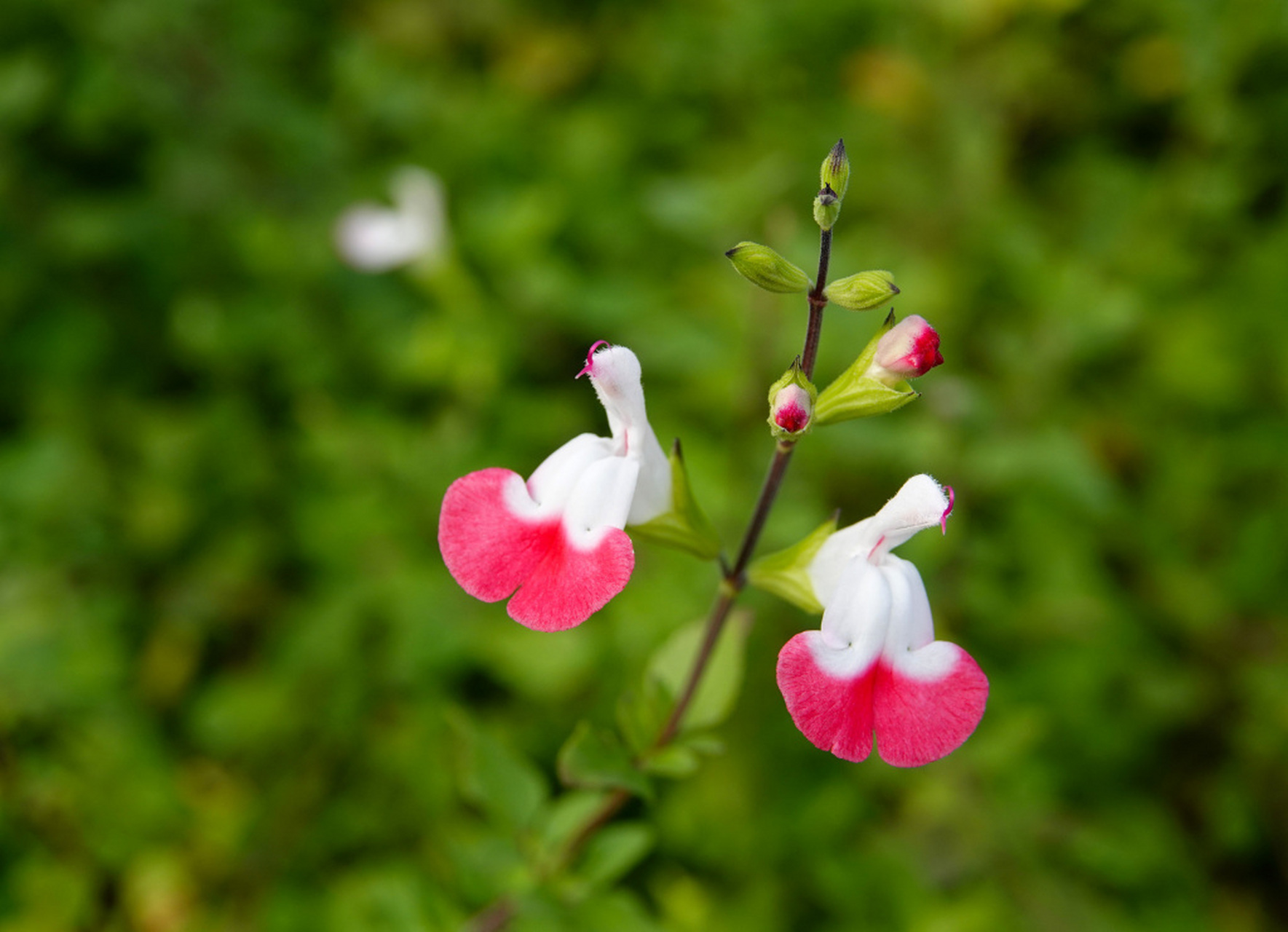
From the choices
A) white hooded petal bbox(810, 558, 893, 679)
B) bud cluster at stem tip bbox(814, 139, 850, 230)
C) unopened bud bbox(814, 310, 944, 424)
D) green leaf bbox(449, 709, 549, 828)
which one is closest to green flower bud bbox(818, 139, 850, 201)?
bud cluster at stem tip bbox(814, 139, 850, 230)

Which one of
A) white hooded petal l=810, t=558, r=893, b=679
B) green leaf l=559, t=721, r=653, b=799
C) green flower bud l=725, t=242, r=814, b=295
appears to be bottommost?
green leaf l=559, t=721, r=653, b=799

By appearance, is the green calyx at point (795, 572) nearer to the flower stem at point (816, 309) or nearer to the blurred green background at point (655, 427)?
the flower stem at point (816, 309)

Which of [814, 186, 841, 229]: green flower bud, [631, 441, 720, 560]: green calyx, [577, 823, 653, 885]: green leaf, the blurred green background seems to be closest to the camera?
[814, 186, 841, 229]: green flower bud

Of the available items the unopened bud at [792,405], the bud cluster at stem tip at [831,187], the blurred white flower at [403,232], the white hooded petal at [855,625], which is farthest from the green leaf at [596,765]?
the blurred white flower at [403,232]

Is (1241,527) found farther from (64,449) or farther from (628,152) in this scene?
(64,449)

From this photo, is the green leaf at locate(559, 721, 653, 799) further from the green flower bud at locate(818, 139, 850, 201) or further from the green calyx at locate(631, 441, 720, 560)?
the green flower bud at locate(818, 139, 850, 201)

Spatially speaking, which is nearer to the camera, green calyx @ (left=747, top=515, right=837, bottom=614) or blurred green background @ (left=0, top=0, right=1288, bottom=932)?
green calyx @ (left=747, top=515, right=837, bottom=614)

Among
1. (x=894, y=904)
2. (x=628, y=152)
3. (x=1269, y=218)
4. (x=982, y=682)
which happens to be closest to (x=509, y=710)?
(x=894, y=904)
